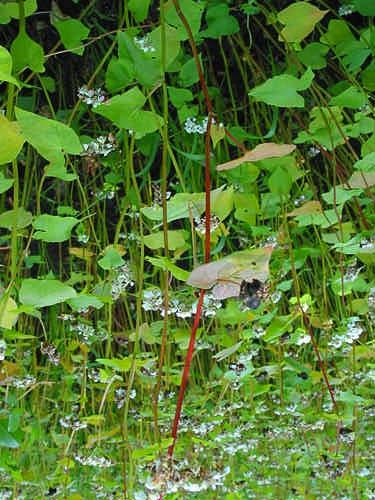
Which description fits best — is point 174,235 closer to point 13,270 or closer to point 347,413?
point 13,270

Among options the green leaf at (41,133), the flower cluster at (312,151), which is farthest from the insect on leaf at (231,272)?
the flower cluster at (312,151)

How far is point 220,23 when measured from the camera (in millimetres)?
698

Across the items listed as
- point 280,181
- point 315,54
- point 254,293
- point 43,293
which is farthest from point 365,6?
point 43,293

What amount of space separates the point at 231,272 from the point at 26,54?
237mm

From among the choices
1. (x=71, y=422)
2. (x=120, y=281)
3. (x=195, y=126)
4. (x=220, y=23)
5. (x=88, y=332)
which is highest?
(x=220, y=23)

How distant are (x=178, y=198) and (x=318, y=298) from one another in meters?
0.69

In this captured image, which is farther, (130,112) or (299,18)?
(299,18)

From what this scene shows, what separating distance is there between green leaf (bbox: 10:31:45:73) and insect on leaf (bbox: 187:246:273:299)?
0.23 meters

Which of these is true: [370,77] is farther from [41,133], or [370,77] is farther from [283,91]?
[41,133]

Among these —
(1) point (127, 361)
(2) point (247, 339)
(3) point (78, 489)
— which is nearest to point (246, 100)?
(2) point (247, 339)

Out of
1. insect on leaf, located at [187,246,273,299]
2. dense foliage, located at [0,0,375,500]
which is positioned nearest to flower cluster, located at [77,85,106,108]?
dense foliage, located at [0,0,375,500]

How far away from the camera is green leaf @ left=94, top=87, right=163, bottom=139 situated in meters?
0.45

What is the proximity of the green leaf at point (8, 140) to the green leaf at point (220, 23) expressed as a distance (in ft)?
1.32

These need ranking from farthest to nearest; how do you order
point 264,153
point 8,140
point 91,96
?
point 91,96 → point 264,153 → point 8,140
